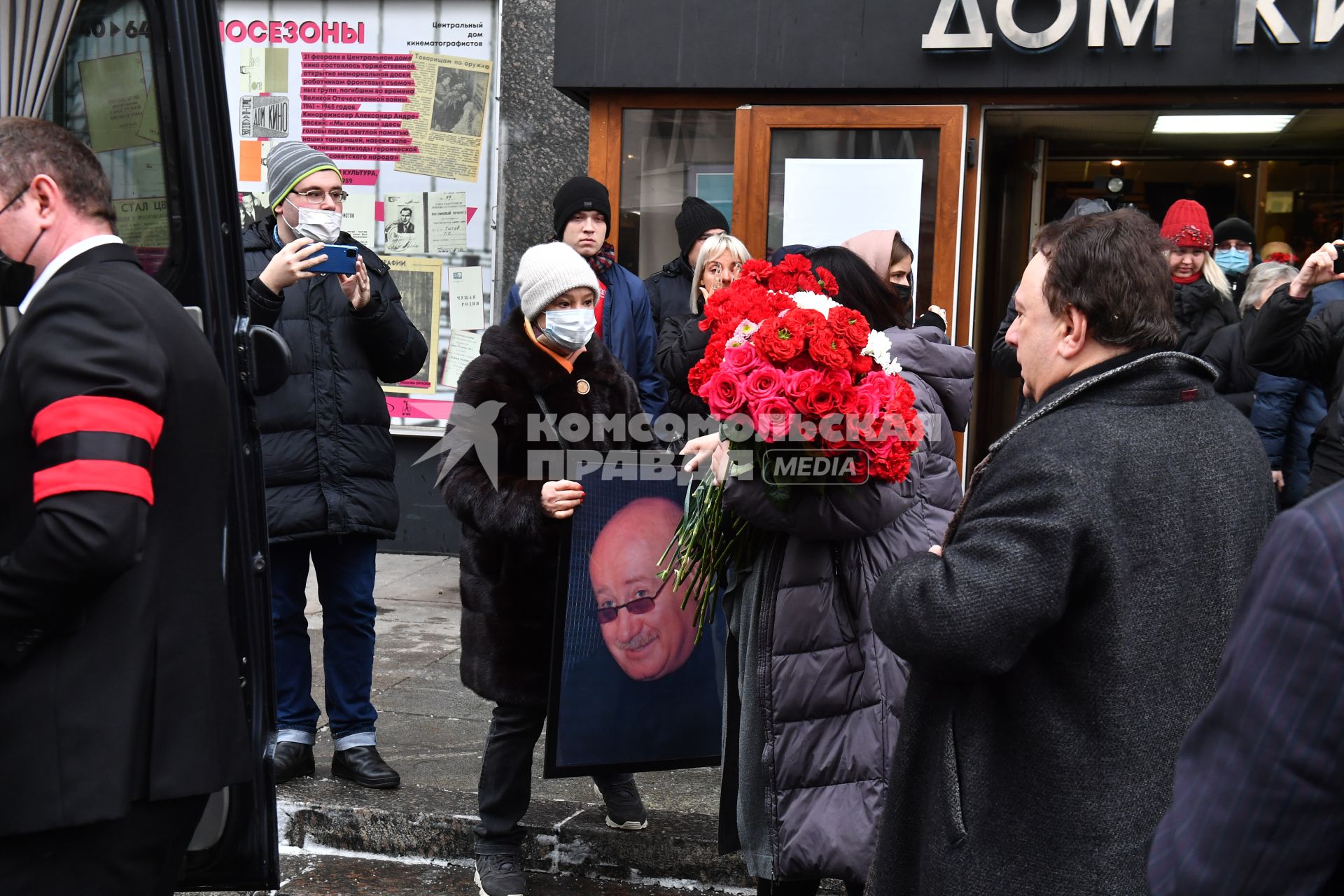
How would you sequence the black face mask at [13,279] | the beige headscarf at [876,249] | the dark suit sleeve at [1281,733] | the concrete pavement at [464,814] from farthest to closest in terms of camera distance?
the concrete pavement at [464,814], the beige headscarf at [876,249], the black face mask at [13,279], the dark suit sleeve at [1281,733]

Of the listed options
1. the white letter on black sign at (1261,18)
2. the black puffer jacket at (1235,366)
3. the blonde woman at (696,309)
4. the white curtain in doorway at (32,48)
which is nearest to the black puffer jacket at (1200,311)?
the black puffer jacket at (1235,366)

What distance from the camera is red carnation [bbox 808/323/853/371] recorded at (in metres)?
2.78

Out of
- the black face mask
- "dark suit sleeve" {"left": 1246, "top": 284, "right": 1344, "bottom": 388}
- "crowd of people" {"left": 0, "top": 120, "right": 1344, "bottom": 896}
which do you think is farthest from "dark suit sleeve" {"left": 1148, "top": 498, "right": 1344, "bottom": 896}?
"dark suit sleeve" {"left": 1246, "top": 284, "right": 1344, "bottom": 388}

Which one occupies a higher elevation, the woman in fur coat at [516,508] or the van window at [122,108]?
the van window at [122,108]

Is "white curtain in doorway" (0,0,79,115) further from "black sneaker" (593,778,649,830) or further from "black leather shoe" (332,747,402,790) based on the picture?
"black sneaker" (593,778,649,830)

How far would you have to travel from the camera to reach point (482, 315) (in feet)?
27.5

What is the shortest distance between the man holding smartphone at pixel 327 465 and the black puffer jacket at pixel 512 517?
85 cm

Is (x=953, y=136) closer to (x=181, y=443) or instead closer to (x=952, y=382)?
(x=952, y=382)

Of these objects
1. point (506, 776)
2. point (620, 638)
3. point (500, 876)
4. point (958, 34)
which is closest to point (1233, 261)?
point (958, 34)

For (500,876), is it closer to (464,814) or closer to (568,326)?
(464,814)

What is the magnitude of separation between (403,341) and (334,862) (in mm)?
1790

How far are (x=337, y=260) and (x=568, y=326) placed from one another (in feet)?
3.43

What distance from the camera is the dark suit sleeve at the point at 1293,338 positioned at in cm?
502

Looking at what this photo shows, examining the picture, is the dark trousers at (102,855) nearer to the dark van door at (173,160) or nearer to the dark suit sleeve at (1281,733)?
the dark van door at (173,160)
